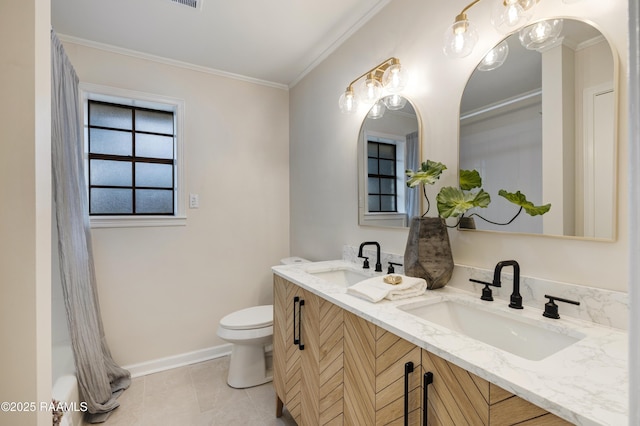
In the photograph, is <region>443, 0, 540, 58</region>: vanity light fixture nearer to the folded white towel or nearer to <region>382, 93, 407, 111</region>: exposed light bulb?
<region>382, 93, 407, 111</region>: exposed light bulb

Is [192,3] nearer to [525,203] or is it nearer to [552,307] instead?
[525,203]

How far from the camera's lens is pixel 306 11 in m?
1.90

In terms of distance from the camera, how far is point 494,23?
3.83 feet

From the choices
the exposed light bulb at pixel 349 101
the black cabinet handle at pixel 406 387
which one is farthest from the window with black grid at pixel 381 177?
the black cabinet handle at pixel 406 387

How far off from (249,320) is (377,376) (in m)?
1.37

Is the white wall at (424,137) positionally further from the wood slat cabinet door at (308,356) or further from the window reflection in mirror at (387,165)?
the wood slat cabinet door at (308,356)

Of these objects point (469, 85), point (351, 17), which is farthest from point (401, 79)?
point (351, 17)

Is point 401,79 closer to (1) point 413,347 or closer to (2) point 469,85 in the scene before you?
(2) point 469,85

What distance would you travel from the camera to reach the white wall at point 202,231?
230 cm

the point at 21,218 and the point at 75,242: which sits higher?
the point at 21,218

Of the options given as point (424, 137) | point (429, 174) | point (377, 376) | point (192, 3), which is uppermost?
point (192, 3)

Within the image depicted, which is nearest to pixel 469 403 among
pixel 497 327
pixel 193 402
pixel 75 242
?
pixel 497 327

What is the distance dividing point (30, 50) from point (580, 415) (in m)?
1.53

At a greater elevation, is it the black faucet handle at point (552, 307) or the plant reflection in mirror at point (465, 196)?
the plant reflection in mirror at point (465, 196)
